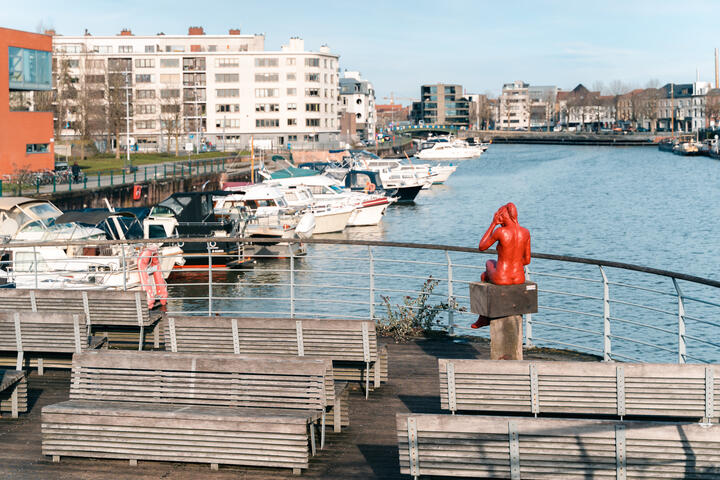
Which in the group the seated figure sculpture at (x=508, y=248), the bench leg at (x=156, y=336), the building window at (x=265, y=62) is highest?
the building window at (x=265, y=62)

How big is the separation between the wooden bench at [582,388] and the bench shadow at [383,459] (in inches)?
28.3

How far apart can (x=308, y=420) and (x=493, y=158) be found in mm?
149882

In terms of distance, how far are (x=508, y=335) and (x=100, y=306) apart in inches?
204

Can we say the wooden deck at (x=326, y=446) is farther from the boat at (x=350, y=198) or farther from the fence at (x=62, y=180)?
the boat at (x=350, y=198)

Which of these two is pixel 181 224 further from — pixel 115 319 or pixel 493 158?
pixel 493 158

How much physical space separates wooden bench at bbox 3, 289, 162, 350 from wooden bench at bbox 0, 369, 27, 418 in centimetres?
182

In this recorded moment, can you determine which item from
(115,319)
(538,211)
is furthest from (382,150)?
(115,319)

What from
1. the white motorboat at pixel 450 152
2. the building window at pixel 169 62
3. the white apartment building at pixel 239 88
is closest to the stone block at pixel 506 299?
the white apartment building at pixel 239 88

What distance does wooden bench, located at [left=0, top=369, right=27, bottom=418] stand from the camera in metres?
9.39

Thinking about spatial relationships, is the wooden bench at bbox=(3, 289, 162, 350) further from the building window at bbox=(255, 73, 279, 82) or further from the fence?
the building window at bbox=(255, 73, 279, 82)

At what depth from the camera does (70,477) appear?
7.94m

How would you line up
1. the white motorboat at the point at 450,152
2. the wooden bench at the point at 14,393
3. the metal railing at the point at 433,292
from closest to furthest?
the wooden bench at the point at 14,393 → the metal railing at the point at 433,292 → the white motorboat at the point at 450,152

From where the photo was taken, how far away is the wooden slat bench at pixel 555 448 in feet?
20.6

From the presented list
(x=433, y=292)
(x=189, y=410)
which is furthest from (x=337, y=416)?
(x=433, y=292)
